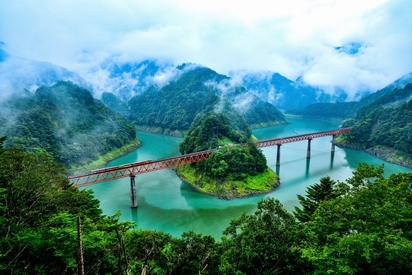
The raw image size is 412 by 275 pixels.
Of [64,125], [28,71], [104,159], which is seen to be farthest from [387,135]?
[28,71]

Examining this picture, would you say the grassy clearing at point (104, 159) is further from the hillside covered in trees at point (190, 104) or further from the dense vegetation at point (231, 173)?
the hillside covered in trees at point (190, 104)

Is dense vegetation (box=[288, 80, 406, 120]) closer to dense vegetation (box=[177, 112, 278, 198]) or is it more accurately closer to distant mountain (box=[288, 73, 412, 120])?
distant mountain (box=[288, 73, 412, 120])

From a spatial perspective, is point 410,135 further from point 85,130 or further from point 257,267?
point 85,130

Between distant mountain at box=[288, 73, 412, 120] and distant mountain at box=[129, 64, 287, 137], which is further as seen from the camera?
distant mountain at box=[288, 73, 412, 120]

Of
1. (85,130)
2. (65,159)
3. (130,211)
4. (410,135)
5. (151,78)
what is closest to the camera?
(130,211)

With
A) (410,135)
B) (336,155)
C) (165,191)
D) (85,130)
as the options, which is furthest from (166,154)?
(410,135)

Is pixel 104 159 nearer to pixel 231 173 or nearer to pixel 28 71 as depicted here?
pixel 231 173

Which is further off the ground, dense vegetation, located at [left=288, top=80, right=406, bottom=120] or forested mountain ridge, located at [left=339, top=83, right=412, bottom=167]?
dense vegetation, located at [left=288, top=80, right=406, bottom=120]

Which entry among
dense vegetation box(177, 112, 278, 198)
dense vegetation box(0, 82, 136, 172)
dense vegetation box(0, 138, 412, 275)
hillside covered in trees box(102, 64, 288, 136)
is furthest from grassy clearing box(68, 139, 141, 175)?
dense vegetation box(0, 138, 412, 275)
